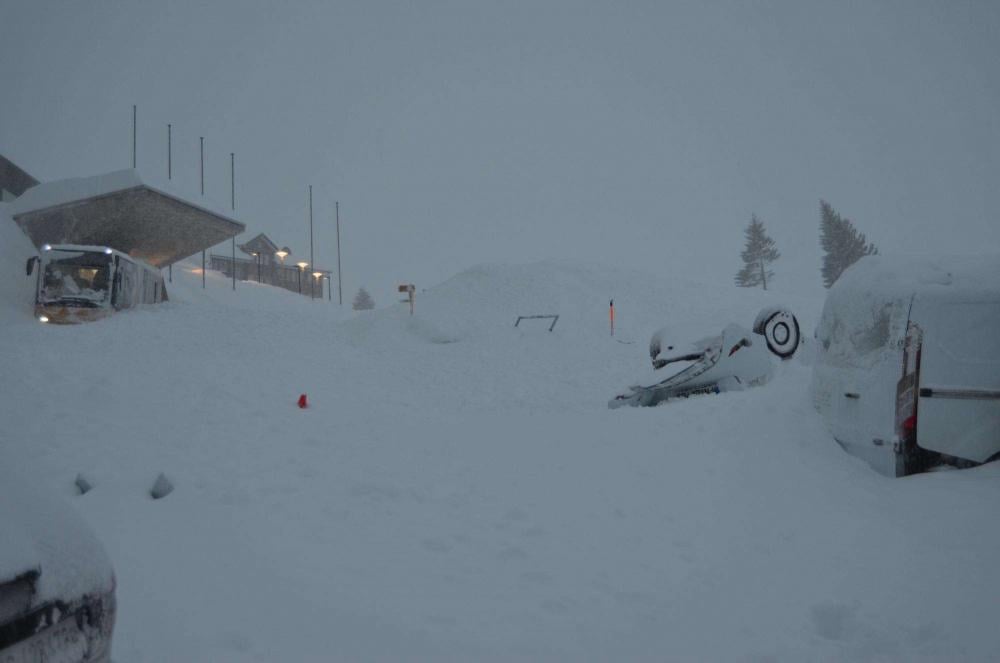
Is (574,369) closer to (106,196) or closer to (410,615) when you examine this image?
(410,615)

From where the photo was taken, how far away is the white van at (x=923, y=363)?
4898 millimetres

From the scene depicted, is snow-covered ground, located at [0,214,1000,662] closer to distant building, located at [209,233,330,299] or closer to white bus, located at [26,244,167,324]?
white bus, located at [26,244,167,324]

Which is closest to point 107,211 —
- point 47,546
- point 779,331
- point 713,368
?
point 713,368

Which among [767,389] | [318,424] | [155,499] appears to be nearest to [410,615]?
[155,499]

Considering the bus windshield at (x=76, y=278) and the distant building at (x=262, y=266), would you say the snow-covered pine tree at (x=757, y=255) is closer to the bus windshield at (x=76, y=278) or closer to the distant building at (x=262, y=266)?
the distant building at (x=262, y=266)

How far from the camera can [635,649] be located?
358 centimetres

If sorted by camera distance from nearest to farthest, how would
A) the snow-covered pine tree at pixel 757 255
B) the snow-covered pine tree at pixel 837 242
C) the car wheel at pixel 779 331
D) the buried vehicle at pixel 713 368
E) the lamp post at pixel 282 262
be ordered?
the buried vehicle at pixel 713 368, the car wheel at pixel 779 331, the snow-covered pine tree at pixel 837 242, the snow-covered pine tree at pixel 757 255, the lamp post at pixel 282 262

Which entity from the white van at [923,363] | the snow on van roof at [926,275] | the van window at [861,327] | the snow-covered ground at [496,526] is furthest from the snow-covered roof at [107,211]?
the white van at [923,363]

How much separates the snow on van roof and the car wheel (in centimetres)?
519

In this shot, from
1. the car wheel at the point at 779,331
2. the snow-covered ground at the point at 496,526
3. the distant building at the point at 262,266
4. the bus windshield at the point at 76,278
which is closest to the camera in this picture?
the snow-covered ground at the point at 496,526

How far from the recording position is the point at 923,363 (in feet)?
16.5

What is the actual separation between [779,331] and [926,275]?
19.5 ft

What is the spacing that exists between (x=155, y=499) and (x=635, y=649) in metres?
4.70

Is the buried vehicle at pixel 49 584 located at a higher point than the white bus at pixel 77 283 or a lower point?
lower
